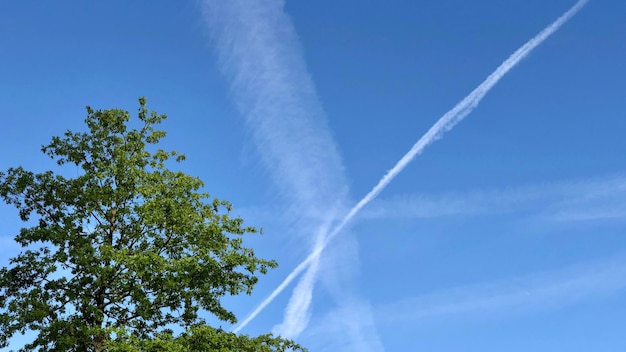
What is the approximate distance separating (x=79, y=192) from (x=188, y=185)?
5117 mm

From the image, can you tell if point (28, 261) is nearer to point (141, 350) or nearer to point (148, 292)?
point (148, 292)

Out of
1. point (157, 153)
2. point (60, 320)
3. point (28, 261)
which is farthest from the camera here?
point (157, 153)

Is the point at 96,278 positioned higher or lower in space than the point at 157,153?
lower

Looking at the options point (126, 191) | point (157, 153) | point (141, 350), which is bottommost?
point (141, 350)

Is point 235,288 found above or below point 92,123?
below

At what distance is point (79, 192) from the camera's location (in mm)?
31641

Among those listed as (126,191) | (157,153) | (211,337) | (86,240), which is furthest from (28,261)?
(211,337)

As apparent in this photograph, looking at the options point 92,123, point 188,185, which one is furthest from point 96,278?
point 92,123

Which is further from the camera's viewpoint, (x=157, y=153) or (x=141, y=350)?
(x=157, y=153)

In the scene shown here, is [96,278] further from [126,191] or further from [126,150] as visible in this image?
[126,150]

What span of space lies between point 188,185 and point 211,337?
7506mm

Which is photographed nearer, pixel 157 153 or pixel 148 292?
pixel 148 292

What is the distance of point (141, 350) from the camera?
1068 inches

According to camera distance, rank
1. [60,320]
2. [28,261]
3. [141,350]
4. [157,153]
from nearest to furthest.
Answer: [141,350] → [60,320] → [28,261] → [157,153]
